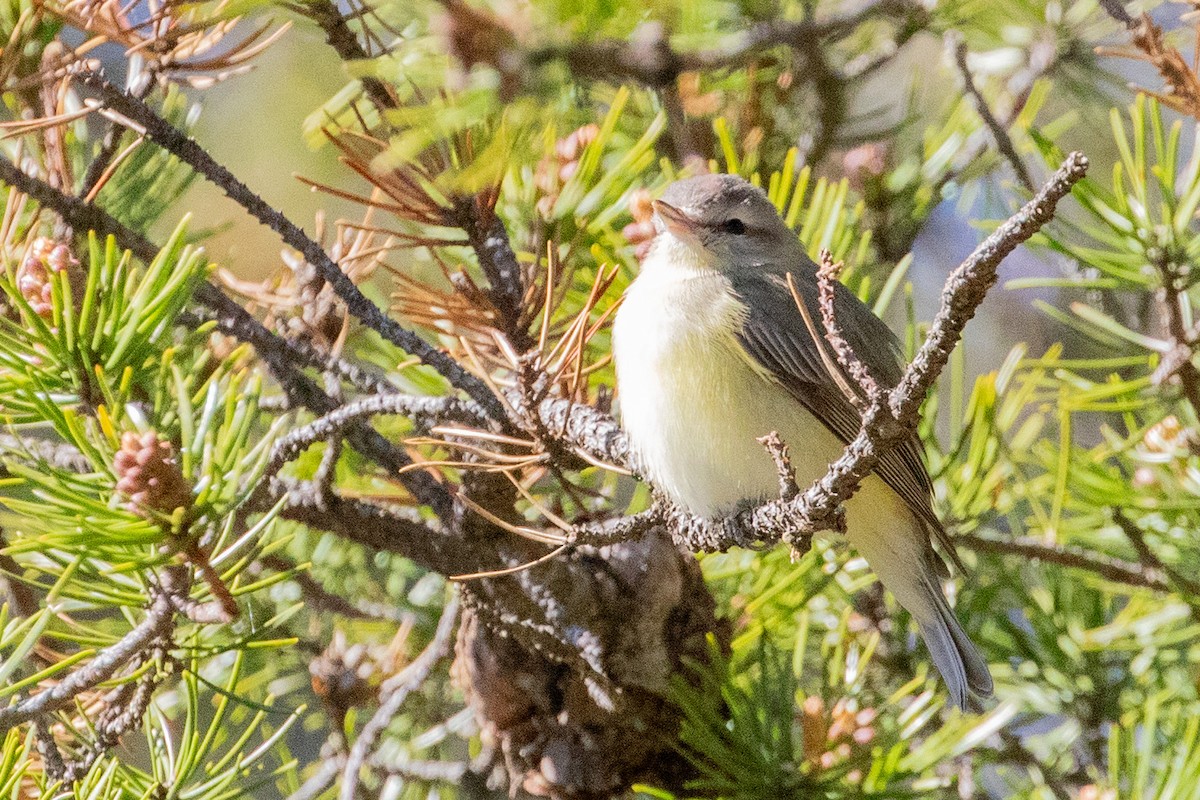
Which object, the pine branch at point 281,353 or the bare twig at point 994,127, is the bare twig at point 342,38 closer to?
the pine branch at point 281,353

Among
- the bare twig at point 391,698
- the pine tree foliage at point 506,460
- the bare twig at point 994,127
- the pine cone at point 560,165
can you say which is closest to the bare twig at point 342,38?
the pine tree foliage at point 506,460

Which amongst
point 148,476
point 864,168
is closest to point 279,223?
point 148,476

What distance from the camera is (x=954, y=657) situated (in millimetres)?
1968

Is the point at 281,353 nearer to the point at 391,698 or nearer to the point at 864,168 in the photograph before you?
the point at 391,698

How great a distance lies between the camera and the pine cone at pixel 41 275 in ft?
4.92

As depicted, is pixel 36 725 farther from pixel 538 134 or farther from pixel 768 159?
pixel 768 159

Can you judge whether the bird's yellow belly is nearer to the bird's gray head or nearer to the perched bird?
the perched bird

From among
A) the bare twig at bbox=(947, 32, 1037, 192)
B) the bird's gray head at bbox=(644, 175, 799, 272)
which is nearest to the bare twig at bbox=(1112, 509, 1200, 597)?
the bare twig at bbox=(947, 32, 1037, 192)

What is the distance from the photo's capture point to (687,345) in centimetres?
188

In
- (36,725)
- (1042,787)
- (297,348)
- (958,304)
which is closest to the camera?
(958,304)

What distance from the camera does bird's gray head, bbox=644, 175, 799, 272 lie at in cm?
206

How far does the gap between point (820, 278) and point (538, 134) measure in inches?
12.3

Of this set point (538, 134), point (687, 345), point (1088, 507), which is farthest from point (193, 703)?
point (1088, 507)

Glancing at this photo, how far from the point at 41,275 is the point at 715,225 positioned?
1.12 metres
